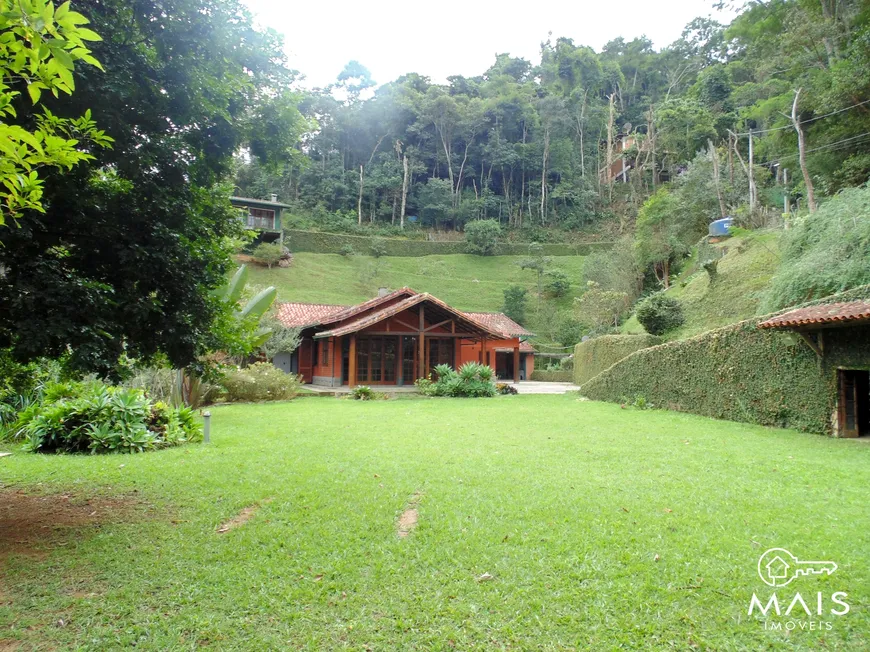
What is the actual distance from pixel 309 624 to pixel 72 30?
10.5 ft

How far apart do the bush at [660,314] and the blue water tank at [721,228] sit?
924 cm

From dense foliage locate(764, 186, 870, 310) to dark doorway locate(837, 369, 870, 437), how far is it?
3.24 m

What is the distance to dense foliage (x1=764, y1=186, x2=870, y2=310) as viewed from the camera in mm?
12398

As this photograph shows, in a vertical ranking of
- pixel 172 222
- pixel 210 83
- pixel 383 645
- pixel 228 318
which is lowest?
pixel 383 645

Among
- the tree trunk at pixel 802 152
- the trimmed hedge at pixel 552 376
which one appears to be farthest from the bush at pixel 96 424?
the trimmed hedge at pixel 552 376

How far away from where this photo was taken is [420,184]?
61.9 m

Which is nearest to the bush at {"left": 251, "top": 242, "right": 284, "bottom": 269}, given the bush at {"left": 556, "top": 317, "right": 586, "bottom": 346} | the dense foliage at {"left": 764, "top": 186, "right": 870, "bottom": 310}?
the bush at {"left": 556, "top": 317, "right": 586, "bottom": 346}

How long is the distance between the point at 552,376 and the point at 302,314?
1801cm

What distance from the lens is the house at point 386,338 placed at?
22.3 meters

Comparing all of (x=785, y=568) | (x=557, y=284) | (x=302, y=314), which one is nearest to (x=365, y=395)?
(x=302, y=314)

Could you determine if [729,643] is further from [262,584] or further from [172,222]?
[172,222]

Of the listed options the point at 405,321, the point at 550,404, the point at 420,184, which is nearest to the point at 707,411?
the point at 550,404

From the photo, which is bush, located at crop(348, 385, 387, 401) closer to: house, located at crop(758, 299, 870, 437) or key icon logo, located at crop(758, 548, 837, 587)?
house, located at crop(758, 299, 870, 437)

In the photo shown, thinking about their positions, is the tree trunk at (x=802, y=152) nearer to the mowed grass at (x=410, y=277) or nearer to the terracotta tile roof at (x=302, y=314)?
the terracotta tile roof at (x=302, y=314)
